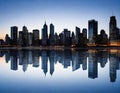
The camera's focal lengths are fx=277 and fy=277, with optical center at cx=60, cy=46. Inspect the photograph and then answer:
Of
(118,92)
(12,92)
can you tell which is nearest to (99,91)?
(118,92)

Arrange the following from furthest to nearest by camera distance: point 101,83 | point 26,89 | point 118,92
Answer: point 101,83 < point 26,89 < point 118,92

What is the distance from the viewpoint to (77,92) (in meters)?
15.0

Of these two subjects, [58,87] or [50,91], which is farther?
[58,87]

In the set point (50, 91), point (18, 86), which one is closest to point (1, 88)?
point (18, 86)

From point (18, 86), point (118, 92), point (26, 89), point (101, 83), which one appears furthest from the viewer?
point (101, 83)

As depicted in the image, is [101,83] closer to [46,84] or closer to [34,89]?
[46,84]

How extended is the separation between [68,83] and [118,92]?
4392 millimetres

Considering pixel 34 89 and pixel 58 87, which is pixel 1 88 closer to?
pixel 34 89

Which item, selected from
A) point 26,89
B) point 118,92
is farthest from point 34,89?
point 118,92

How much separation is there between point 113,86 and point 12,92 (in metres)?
6.00

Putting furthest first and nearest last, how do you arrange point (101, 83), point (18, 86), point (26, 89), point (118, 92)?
point (101, 83) → point (18, 86) → point (26, 89) → point (118, 92)

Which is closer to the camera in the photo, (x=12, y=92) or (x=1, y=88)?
(x=12, y=92)

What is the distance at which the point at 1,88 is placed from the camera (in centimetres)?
1599

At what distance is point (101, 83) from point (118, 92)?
11.1ft
